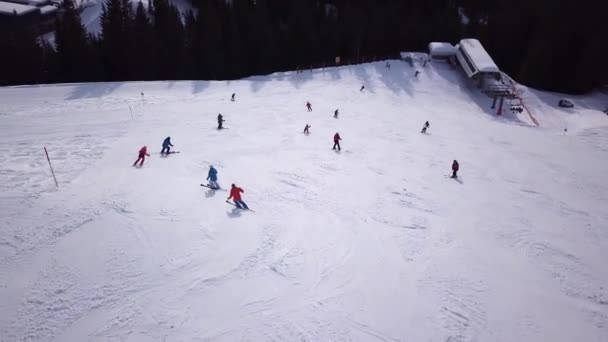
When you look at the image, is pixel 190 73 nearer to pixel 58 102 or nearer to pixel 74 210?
pixel 58 102

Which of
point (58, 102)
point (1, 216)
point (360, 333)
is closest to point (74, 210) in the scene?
point (1, 216)

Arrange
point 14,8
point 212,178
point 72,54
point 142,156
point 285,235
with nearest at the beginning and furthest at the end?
point 285,235 < point 212,178 < point 142,156 < point 72,54 < point 14,8

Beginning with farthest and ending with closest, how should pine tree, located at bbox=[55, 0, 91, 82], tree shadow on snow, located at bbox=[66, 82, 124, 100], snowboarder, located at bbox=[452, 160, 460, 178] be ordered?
pine tree, located at bbox=[55, 0, 91, 82], tree shadow on snow, located at bbox=[66, 82, 124, 100], snowboarder, located at bbox=[452, 160, 460, 178]

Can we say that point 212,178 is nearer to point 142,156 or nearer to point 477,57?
point 142,156

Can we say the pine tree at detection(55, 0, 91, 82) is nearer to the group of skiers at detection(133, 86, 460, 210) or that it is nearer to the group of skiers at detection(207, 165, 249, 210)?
the group of skiers at detection(133, 86, 460, 210)

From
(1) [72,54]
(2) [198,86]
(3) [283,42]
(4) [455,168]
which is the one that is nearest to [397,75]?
(3) [283,42]

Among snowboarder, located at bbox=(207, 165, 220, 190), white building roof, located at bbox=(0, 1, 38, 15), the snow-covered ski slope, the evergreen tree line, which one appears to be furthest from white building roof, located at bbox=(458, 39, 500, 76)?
white building roof, located at bbox=(0, 1, 38, 15)
